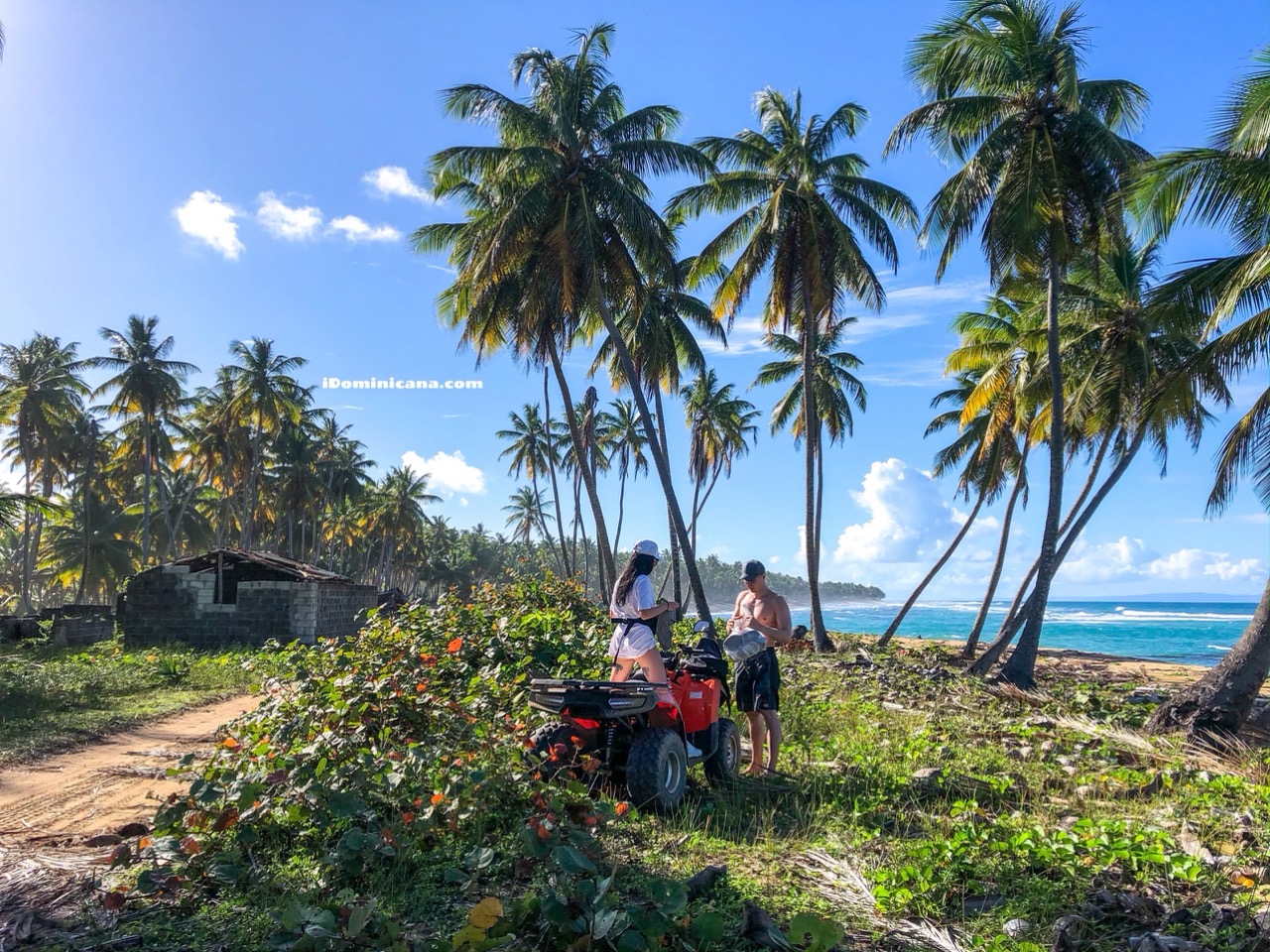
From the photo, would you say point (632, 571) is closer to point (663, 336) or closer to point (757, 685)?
point (757, 685)

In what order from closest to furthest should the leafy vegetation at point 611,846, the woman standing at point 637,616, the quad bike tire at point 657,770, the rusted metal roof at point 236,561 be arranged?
the leafy vegetation at point 611,846
the quad bike tire at point 657,770
the woman standing at point 637,616
the rusted metal roof at point 236,561

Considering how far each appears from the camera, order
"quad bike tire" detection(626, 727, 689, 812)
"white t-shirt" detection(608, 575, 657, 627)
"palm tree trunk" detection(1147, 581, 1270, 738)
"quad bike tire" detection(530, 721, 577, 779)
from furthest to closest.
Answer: "palm tree trunk" detection(1147, 581, 1270, 738), "white t-shirt" detection(608, 575, 657, 627), "quad bike tire" detection(626, 727, 689, 812), "quad bike tire" detection(530, 721, 577, 779)

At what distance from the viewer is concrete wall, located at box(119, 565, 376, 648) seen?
17.0 metres

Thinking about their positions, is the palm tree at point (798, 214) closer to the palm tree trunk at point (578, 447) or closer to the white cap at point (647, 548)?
the palm tree trunk at point (578, 447)

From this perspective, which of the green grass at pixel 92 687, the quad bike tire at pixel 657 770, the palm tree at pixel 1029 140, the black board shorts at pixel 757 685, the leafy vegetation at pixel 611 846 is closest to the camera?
the leafy vegetation at pixel 611 846

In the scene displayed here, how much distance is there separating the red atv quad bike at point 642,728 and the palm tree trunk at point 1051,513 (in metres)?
10.4

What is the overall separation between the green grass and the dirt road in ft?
1.34

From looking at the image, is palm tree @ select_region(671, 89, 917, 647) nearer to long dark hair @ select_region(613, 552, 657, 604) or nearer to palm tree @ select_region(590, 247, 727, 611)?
palm tree @ select_region(590, 247, 727, 611)

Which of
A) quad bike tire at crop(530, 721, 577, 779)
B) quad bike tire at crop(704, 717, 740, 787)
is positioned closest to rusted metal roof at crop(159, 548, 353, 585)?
quad bike tire at crop(704, 717, 740, 787)

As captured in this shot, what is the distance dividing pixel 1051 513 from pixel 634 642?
1207 cm

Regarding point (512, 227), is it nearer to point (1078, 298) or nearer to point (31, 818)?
point (1078, 298)

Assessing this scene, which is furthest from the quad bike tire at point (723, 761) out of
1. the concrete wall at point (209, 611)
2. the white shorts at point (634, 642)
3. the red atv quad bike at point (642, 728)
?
the concrete wall at point (209, 611)

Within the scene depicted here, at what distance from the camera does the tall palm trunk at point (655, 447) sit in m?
17.1

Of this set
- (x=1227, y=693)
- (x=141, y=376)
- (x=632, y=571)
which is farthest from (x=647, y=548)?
(x=141, y=376)
